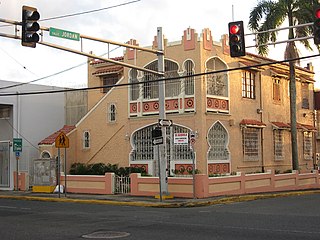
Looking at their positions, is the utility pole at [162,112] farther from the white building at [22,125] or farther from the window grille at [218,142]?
the white building at [22,125]

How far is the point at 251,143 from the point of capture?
3022cm

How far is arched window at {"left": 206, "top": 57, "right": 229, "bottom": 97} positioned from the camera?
2745 centimetres

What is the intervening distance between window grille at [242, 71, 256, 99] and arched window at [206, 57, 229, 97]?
199 centimetres

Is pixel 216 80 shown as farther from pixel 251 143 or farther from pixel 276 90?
pixel 276 90

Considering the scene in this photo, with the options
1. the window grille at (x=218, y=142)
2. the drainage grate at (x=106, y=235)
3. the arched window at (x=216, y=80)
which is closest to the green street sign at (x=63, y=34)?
the drainage grate at (x=106, y=235)

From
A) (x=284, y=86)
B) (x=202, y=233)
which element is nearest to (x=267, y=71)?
(x=284, y=86)

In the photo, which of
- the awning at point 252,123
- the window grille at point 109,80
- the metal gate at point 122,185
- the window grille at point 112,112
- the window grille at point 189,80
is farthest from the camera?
the window grille at point 109,80

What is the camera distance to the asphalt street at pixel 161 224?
12.0 m

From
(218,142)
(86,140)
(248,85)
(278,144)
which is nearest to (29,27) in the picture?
(218,142)

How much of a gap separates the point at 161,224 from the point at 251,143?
17.0m

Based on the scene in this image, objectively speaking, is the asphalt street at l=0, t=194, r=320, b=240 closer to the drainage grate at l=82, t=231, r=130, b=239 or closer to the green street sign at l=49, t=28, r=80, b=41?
the drainage grate at l=82, t=231, r=130, b=239

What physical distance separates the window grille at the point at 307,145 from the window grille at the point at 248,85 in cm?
732

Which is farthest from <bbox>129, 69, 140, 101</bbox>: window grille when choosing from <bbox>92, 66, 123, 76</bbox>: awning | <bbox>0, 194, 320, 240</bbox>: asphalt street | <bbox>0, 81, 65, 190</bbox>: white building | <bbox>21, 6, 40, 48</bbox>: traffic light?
<bbox>21, 6, 40, 48</bbox>: traffic light

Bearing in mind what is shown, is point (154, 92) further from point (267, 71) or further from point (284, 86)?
point (284, 86)
